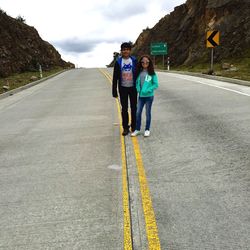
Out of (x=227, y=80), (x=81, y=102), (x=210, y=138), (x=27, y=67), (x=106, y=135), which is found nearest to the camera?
(x=210, y=138)

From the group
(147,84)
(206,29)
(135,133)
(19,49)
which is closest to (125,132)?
(135,133)

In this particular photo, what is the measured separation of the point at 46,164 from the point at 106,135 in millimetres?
2112

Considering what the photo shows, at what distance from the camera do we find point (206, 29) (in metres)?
36.2

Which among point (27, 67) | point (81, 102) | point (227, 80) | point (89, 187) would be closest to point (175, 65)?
point (27, 67)

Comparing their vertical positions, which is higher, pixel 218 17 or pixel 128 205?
pixel 218 17

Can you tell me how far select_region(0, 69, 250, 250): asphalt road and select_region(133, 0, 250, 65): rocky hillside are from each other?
23.1 metres

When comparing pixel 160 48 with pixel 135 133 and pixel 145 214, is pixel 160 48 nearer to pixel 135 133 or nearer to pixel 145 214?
pixel 135 133

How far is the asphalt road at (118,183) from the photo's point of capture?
360cm

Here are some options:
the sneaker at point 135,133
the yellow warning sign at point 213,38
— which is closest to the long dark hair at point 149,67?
the sneaker at point 135,133

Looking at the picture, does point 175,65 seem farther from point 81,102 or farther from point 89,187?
point 89,187

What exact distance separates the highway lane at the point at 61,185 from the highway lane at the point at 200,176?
0.59m

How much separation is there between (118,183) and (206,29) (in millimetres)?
34340

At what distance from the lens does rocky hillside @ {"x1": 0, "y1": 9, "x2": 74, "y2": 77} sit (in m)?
34.7

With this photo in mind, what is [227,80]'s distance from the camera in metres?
17.7
